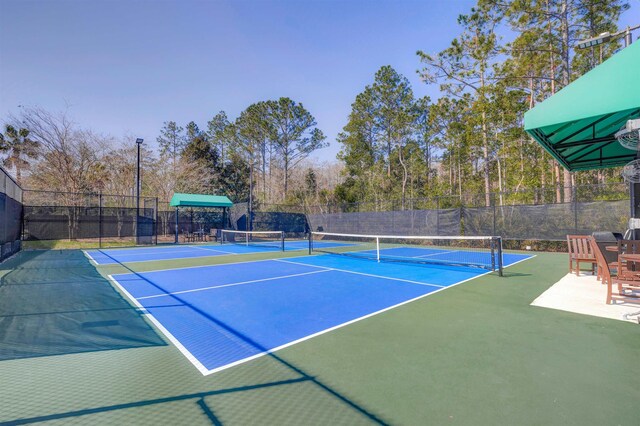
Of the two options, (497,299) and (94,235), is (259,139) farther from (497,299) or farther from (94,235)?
(497,299)

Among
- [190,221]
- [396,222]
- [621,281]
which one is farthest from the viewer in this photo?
[190,221]

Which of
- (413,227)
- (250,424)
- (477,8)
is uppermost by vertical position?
(477,8)

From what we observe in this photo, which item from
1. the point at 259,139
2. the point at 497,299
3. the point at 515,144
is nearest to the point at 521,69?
the point at 515,144

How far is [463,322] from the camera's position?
4457 mm

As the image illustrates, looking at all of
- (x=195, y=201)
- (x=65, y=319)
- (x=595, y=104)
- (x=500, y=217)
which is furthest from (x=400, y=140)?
(x=65, y=319)

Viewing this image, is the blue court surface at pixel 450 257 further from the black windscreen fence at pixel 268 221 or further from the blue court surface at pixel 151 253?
the black windscreen fence at pixel 268 221

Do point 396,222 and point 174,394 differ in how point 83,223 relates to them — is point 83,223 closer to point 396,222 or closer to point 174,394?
point 396,222

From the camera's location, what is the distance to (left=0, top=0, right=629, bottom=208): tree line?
17.5 meters

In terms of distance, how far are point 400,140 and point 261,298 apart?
26.7 metres

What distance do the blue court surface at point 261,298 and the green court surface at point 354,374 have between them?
0.26 metres

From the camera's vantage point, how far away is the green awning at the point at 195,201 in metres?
20.0

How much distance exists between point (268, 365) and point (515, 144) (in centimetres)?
2179

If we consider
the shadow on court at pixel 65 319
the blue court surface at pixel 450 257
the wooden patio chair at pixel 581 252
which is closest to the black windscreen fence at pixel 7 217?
the shadow on court at pixel 65 319

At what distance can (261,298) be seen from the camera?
5.89 m
